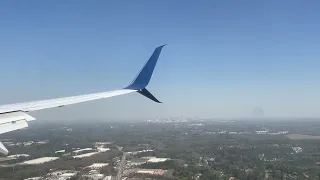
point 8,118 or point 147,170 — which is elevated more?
point 8,118

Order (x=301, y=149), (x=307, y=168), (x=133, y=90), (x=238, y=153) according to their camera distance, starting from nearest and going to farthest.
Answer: (x=133, y=90)
(x=307, y=168)
(x=238, y=153)
(x=301, y=149)

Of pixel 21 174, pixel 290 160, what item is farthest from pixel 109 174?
pixel 290 160

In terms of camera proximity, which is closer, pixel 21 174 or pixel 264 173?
pixel 21 174

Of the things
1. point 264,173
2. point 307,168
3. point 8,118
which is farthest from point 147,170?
point 8,118

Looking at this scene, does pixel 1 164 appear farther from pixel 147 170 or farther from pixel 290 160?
pixel 290 160

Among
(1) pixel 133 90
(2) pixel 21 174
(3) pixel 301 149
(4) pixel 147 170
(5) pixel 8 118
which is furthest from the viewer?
(3) pixel 301 149

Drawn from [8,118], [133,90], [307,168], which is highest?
[133,90]

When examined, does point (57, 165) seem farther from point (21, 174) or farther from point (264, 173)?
point (264, 173)
